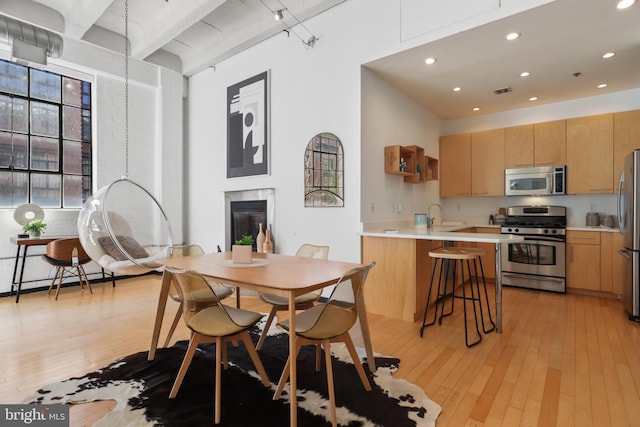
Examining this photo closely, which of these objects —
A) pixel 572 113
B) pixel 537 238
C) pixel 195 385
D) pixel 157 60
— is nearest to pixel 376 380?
pixel 195 385

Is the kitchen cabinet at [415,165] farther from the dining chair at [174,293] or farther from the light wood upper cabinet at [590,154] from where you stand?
the dining chair at [174,293]

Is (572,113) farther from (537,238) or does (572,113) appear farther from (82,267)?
(82,267)

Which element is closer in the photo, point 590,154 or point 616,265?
point 616,265

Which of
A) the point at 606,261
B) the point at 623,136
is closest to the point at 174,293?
the point at 606,261

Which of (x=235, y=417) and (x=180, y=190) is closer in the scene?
(x=235, y=417)

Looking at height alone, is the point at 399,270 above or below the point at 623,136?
below

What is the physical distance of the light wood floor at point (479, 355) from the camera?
6.17 ft

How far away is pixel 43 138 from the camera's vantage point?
16.0 ft

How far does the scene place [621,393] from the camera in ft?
6.65

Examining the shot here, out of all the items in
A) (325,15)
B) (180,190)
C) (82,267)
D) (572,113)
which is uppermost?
(325,15)

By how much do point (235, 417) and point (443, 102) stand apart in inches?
193

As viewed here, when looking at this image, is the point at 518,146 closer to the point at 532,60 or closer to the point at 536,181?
the point at 536,181

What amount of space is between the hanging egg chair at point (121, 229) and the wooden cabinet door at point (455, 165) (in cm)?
456

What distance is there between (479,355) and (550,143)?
3702 millimetres
